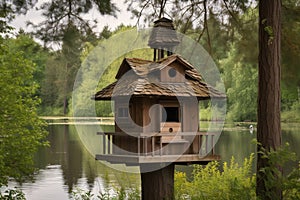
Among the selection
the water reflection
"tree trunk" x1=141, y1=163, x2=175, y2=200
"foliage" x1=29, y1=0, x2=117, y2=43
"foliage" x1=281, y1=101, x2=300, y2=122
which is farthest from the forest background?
"foliage" x1=281, y1=101, x2=300, y2=122

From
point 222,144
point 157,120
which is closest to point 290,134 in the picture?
point 222,144

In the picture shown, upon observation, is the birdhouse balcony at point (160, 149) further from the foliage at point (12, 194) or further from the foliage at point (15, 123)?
the foliage at point (15, 123)

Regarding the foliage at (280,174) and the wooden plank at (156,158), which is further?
the wooden plank at (156,158)

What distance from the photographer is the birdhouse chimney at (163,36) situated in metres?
9.91

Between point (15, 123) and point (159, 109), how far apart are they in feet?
12.4

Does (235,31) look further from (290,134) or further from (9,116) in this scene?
(290,134)

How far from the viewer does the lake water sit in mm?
17484

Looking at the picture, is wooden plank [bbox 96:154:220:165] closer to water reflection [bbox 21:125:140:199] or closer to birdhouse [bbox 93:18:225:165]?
birdhouse [bbox 93:18:225:165]

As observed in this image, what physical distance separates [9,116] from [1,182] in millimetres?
1605

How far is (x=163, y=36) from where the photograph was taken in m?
9.91

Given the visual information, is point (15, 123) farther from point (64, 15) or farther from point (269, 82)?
point (269, 82)

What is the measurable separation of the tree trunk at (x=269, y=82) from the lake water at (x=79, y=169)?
4820mm

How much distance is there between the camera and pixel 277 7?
8078mm

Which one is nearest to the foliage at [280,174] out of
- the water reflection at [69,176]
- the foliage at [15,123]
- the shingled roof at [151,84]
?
the shingled roof at [151,84]
